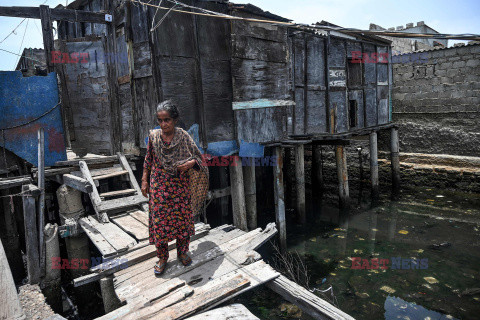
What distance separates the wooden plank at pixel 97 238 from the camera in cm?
381

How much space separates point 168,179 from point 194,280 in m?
1.12

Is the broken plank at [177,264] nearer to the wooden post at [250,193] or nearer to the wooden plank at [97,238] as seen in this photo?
the wooden plank at [97,238]

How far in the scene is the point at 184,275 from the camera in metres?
3.39

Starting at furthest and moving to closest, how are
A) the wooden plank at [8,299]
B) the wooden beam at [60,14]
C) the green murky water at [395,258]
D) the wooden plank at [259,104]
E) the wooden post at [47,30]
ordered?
the wooden plank at [259,104] < the wooden post at [47,30] < the wooden beam at [60,14] < the green murky water at [395,258] < the wooden plank at [8,299]

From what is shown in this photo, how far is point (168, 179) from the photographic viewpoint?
10.8 feet

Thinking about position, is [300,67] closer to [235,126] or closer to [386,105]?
[235,126]

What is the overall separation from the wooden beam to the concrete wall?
11.1 meters

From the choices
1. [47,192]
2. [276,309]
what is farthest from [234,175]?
[47,192]

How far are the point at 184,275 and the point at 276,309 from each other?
2.47m

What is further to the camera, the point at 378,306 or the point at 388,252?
the point at 388,252

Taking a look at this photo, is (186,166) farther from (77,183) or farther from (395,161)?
(395,161)

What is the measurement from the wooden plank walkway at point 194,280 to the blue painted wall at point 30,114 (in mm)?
3666

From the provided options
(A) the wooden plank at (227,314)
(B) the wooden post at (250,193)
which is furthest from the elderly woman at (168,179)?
(B) the wooden post at (250,193)

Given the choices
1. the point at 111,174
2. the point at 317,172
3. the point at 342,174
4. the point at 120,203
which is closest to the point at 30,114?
the point at 111,174
